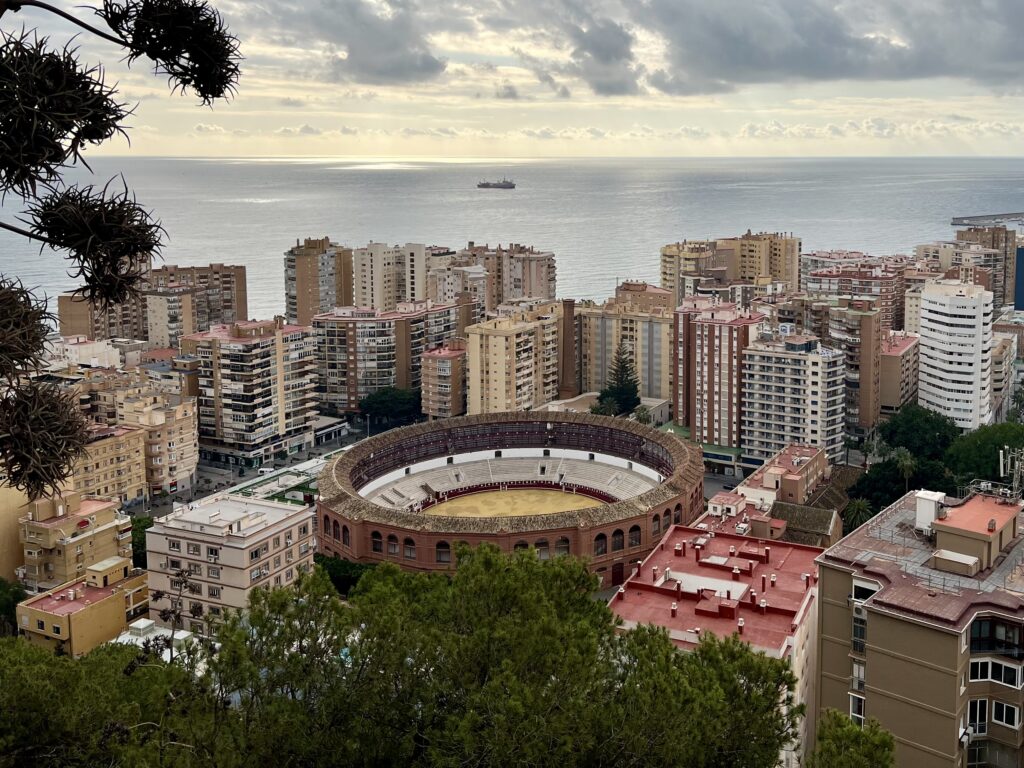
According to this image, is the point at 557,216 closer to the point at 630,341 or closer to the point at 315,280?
the point at 315,280

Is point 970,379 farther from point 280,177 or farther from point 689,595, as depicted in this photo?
point 280,177

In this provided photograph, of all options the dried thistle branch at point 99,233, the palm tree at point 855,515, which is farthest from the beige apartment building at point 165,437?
the dried thistle branch at point 99,233

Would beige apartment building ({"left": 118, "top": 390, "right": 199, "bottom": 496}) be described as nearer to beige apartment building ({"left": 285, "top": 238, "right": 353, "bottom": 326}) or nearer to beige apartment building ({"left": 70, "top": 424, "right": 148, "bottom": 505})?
beige apartment building ({"left": 70, "top": 424, "right": 148, "bottom": 505})

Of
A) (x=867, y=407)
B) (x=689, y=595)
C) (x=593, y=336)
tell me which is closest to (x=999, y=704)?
(x=689, y=595)

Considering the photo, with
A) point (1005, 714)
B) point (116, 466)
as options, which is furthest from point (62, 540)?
point (1005, 714)

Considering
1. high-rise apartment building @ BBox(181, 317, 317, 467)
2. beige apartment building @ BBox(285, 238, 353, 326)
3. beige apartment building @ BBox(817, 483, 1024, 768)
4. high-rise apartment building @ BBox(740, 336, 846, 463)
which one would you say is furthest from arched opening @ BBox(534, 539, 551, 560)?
beige apartment building @ BBox(285, 238, 353, 326)

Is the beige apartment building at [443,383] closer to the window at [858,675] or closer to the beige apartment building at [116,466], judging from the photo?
the beige apartment building at [116,466]
